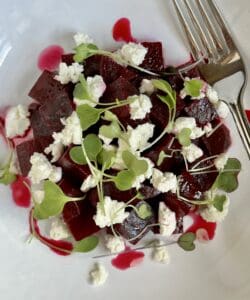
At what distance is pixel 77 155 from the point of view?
125 cm

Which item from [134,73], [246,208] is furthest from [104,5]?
[246,208]

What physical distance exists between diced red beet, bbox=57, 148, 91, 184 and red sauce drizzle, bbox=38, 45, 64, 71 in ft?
0.71

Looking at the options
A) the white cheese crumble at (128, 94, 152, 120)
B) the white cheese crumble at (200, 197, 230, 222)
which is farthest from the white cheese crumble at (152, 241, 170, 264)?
the white cheese crumble at (128, 94, 152, 120)

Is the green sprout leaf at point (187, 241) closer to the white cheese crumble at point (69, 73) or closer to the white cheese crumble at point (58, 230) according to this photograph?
the white cheese crumble at point (58, 230)

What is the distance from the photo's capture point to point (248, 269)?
1413 mm

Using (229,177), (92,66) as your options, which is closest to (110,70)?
(92,66)

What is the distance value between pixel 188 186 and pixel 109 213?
7.6 inches

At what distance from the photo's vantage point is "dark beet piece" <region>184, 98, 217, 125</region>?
1315 millimetres

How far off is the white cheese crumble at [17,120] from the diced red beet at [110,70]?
195 mm

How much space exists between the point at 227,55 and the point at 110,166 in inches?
14.8

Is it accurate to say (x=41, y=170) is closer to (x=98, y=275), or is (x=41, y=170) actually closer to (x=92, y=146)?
(x=92, y=146)

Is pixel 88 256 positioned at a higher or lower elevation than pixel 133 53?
lower

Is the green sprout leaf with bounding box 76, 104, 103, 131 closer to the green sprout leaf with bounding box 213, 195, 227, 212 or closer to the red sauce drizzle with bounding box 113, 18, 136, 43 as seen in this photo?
the red sauce drizzle with bounding box 113, 18, 136, 43

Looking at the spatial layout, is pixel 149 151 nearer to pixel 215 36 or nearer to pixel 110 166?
pixel 110 166
